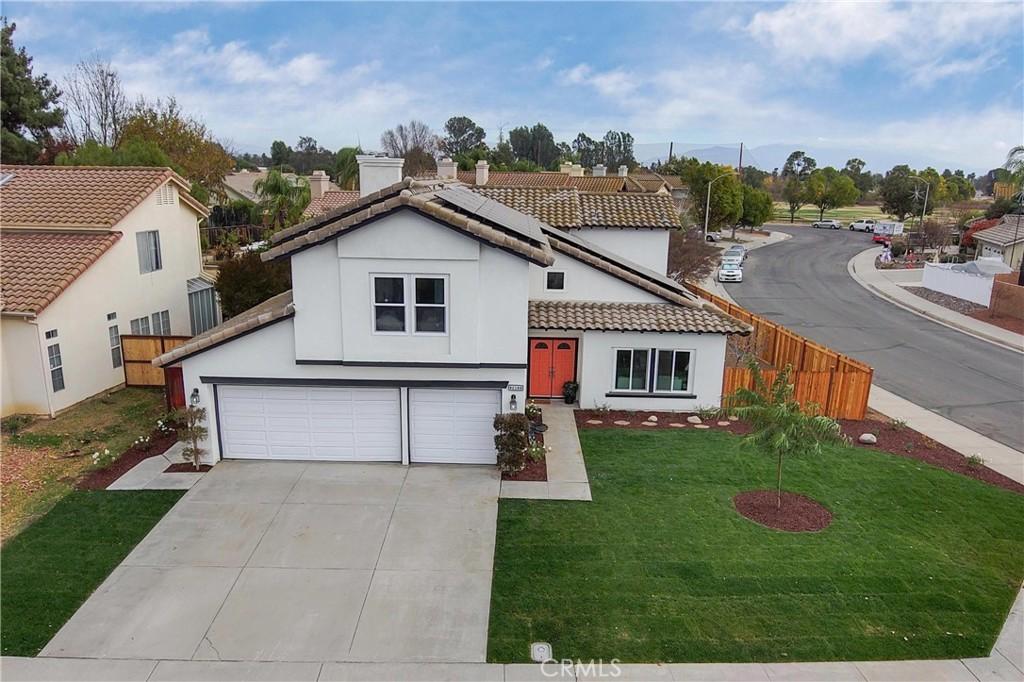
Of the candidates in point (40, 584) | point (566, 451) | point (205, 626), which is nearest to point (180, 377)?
point (40, 584)

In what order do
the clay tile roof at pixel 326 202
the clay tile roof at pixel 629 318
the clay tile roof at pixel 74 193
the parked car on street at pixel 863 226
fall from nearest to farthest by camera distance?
the clay tile roof at pixel 629 318 < the clay tile roof at pixel 74 193 < the clay tile roof at pixel 326 202 < the parked car on street at pixel 863 226

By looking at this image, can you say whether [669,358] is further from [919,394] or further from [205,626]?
[205,626]

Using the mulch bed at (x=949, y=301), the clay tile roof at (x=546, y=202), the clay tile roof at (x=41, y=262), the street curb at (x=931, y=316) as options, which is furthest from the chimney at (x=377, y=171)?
the mulch bed at (x=949, y=301)

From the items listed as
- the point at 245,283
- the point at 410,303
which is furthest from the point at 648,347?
the point at 245,283

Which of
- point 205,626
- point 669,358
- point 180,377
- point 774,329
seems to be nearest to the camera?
point 205,626

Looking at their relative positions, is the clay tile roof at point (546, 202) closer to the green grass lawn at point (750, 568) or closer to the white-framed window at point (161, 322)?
the green grass lawn at point (750, 568)

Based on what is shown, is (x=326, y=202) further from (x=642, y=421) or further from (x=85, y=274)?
(x=642, y=421)

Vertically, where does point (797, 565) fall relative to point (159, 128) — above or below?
below
